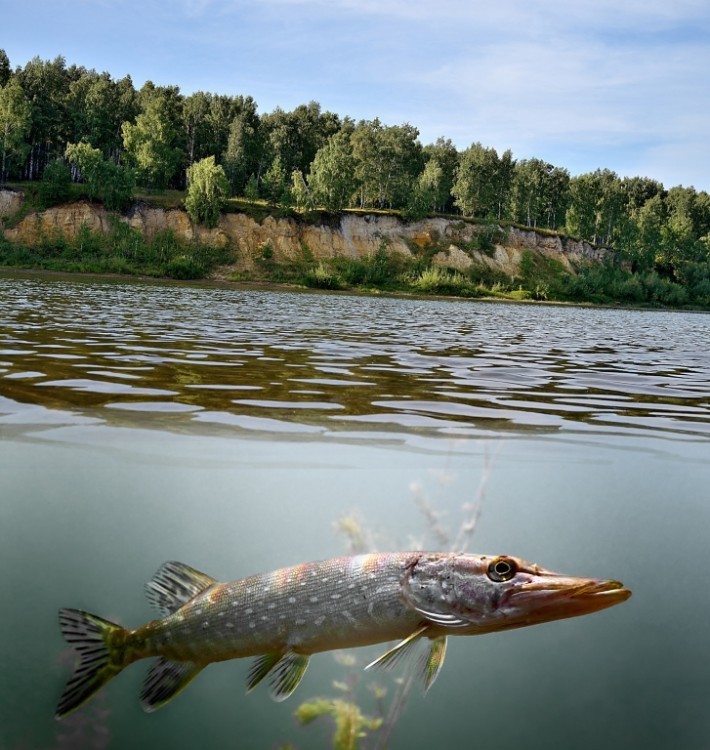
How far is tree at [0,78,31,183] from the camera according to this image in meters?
74.8

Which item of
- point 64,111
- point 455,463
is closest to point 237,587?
point 455,463

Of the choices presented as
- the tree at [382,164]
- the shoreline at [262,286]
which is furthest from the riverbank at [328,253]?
the tree at [382,164]

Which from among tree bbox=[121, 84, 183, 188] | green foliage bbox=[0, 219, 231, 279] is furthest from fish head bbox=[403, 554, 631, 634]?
tree bbox=[121, 84, 183, 188]

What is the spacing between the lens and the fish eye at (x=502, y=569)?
251 cm

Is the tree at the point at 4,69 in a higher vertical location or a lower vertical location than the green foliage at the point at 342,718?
higher

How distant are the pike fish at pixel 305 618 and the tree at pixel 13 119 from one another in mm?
83103

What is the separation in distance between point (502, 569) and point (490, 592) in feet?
0.29

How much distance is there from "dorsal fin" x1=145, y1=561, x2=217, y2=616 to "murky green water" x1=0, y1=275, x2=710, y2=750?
0.44 meters

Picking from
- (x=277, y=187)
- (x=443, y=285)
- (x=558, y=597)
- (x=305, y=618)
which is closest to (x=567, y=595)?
(x=558, y=597)

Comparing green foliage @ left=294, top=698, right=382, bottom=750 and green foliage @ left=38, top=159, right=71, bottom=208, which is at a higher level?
green foliage @ left=38, top=159, right=71, bottom=208

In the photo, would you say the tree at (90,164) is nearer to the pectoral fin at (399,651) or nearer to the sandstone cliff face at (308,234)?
the sandstone cliff face at (308,234)

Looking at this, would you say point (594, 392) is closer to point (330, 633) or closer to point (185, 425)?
point (185, 425)

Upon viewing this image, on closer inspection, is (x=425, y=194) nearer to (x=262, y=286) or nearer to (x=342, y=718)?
(x=262, y=286)

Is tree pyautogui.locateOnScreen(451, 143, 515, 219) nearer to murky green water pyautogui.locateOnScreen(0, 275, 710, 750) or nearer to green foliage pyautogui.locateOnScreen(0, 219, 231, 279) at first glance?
green foliage pyautogui.locateOnScreen(0, 219, 231, 279)
